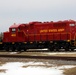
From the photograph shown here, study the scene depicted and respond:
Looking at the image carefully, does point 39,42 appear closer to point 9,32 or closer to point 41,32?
point 41,32

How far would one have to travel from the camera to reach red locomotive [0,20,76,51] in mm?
33125

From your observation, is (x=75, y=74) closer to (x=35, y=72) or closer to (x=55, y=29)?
(x=35, y=72)

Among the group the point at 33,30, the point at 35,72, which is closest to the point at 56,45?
the point at 33,30

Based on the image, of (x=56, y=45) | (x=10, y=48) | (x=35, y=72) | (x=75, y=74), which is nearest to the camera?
(x=75, y=74)

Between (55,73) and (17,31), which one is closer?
(55,73)

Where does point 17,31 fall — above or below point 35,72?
above

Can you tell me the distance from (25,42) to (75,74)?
894 inches

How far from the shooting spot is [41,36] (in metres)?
34.8

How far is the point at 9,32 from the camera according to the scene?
3675 centimetres

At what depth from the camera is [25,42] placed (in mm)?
35438

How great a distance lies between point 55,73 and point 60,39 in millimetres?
20346

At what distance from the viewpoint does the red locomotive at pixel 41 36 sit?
33.1 m

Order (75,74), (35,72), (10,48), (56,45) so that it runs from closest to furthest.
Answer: (75,74)
(35,72)
(56,45)
(10,48)

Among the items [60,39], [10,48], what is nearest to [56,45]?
[60,39]
